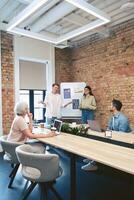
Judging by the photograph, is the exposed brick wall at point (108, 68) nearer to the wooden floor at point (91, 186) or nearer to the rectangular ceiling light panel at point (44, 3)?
the rectangular ceiling light panel at point (44, 3)

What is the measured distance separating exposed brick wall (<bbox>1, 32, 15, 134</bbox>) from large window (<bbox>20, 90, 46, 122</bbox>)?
556mm

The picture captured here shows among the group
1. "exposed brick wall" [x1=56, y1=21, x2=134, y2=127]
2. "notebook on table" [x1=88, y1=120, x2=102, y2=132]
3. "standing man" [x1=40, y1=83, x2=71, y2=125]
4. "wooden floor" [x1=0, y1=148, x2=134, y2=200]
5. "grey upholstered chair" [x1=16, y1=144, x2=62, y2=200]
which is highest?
"exposed brick wall" [x1=56, y1=21, x2=134, y2=127]

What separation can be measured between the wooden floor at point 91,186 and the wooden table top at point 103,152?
0.71 meters

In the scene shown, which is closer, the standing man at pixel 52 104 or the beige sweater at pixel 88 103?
Answer: the standing man at pixel 52 104

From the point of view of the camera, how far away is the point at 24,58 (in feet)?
19.1

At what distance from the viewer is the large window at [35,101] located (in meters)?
6.06

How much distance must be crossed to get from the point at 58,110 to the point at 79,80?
1.72 metres

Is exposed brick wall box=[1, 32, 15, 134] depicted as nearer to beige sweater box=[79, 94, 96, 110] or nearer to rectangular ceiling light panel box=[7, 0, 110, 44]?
rectangular ceiling light panel box=[7, 0, 110, 44]

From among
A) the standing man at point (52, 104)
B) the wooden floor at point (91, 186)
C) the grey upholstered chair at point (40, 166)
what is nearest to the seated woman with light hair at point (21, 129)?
the wooden floor at point (91, 186)

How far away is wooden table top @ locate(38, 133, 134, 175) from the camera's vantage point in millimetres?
1860

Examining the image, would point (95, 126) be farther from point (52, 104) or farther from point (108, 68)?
point (108, 68)

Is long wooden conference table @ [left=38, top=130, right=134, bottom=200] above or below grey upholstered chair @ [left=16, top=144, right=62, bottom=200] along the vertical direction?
above

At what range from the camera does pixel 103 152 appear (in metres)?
2.28

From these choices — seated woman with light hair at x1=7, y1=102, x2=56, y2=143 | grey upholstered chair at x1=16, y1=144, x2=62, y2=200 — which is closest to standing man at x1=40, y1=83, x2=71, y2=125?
seated woman with light hair at x1=7, y1=102, x2=56, y2=143
